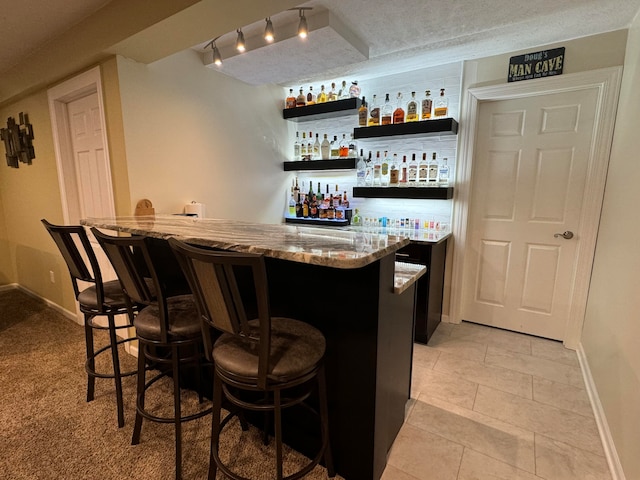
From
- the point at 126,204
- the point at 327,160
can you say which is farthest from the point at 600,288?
the point at 126,204

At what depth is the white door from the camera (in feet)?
8.55

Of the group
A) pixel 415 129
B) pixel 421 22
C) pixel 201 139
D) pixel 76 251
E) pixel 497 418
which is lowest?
pixel 497 418

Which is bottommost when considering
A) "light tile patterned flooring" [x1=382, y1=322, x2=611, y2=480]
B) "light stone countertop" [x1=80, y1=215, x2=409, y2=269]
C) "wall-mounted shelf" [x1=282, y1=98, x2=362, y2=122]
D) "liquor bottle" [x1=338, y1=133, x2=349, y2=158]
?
"light tile patterned flooring" [x1=382, y1=322, x2=611, y2=480]

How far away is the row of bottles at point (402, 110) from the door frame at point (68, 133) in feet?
7.35

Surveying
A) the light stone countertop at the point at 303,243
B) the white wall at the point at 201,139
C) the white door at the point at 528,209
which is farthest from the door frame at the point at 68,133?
the white door at the point at 528,209

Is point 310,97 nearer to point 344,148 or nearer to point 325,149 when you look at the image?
point 325,149

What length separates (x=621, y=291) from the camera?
70.6 inches

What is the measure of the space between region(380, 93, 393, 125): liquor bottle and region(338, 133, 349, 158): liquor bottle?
0.49 metres

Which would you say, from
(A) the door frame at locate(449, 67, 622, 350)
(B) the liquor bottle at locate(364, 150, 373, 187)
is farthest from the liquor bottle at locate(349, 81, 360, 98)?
(A) the door frame at locate(449, 67, 622, 350)

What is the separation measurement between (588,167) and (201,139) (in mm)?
3165

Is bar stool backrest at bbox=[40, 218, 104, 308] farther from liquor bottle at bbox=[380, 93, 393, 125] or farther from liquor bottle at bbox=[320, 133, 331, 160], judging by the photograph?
liquor bottle at bbox=[380, 93, 393, 125]

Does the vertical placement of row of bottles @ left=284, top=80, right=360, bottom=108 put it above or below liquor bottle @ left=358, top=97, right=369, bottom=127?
above

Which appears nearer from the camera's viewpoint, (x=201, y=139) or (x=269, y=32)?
(x=269, y=32)

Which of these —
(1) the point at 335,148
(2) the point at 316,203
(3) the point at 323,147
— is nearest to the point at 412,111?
(1) the point at 335,148
